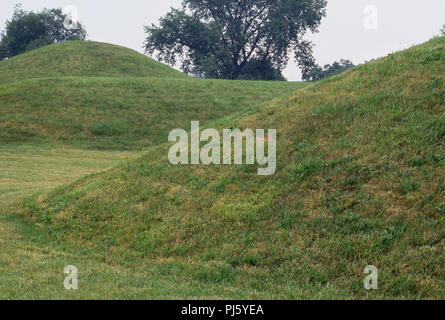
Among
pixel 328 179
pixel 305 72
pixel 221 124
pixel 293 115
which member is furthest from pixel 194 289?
pixel 305 72

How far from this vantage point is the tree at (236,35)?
64.4m

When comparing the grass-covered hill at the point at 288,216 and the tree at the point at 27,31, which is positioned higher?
the tree at the point at 27,31

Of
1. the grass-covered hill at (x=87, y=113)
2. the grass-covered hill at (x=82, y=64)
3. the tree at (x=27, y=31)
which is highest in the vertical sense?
the tree at (x=27, y=31)

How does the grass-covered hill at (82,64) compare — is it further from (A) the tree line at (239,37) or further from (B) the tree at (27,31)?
(B) the tree at (27,31)

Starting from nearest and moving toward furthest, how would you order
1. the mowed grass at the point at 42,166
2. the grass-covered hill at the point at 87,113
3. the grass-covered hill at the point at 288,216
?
the grass-covered hill at the point at 288,216, the mowed grass at the point at 42,166, the grass-covered hill at the point at 87,113

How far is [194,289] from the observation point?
22.0 feet

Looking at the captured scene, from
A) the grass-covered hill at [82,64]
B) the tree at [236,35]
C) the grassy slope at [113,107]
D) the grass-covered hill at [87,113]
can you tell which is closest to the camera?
the grass-covered hill at [87,113]

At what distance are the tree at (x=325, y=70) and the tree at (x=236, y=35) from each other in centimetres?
158

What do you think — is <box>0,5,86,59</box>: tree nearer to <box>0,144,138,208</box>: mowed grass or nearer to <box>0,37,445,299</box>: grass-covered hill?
<box>0,144,138,208</box>: mowed grass

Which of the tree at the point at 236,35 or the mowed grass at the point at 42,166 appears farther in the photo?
the tree at the point at 236,35

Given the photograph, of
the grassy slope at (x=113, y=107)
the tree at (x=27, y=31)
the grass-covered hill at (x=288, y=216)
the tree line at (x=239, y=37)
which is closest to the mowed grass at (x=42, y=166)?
the grassy slope at (x=113, y=107)
